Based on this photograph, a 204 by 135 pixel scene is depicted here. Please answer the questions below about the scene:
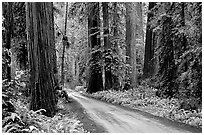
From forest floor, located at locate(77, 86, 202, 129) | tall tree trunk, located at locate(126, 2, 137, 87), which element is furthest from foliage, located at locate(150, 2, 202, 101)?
tall tree trunk, located at locate(126, 2, 137, 87)

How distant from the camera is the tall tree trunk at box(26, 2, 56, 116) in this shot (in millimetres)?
9238

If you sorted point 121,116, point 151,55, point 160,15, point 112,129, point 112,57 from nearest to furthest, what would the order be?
point 112,129, point 121,116, point 160,15, point 112,57, point 151,55

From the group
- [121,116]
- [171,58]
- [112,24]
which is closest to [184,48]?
[171,58]

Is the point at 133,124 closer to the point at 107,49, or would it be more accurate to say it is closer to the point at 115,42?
the point at 107,49

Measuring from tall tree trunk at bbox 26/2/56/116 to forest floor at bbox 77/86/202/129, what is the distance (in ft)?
13.8

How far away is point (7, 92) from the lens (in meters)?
7.07

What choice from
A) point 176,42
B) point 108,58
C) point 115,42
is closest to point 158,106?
point 176,42

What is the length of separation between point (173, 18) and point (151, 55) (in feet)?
27.1

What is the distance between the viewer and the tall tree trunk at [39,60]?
364 inches

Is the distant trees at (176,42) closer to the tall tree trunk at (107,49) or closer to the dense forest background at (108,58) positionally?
the dense forest background at (108,58)

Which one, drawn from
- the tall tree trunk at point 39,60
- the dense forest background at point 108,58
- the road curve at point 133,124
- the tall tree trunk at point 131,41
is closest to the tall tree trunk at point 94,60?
the dense forest background at point 108,58

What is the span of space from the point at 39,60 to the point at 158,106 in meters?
6.22

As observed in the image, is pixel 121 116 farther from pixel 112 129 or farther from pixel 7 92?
pixel 7 92

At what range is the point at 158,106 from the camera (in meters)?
13.0
